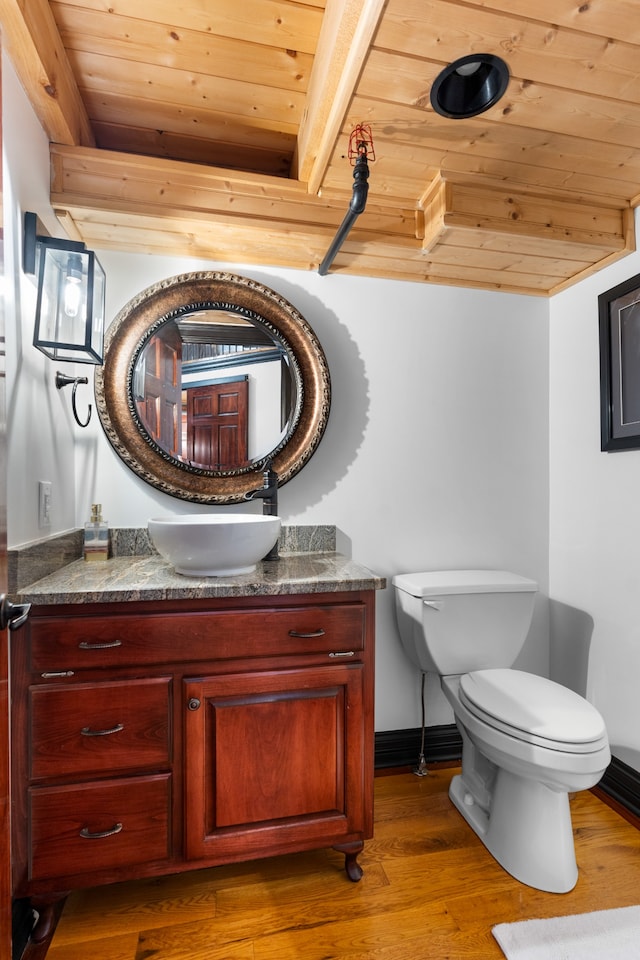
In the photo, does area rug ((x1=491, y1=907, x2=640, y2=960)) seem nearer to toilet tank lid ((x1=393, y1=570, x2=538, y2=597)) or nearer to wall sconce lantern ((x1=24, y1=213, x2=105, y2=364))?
toilet tank lid ((x1=393, y1=570, x2=538, y2=597))

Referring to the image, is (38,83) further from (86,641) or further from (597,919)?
(597,919)

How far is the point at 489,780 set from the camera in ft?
5.53

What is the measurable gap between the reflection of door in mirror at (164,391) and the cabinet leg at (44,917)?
133cm

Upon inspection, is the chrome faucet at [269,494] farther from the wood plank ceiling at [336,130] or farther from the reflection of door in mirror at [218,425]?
the wood plank ceiling at [336,130]

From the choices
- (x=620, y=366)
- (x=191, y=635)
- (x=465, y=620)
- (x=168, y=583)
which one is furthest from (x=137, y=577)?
(x=620, y=366)

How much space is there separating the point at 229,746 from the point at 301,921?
0.51 meters

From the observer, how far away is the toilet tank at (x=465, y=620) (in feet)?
5.95

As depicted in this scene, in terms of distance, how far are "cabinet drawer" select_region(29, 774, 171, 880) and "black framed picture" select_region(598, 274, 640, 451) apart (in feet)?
6.28

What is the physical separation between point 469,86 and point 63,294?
127 cm

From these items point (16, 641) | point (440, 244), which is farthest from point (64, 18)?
point (16, 641)

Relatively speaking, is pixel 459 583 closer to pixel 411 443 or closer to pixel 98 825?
pixel 411 443

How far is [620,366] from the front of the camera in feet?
6.10

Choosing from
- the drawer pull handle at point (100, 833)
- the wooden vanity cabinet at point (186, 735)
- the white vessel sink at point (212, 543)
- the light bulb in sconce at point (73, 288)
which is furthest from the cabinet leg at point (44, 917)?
the light bulb in sconce at point (73, 288)

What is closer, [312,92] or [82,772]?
[82,772]
